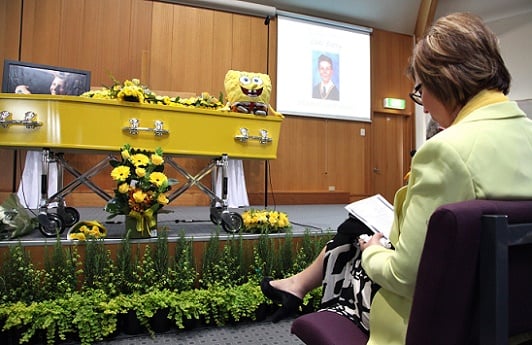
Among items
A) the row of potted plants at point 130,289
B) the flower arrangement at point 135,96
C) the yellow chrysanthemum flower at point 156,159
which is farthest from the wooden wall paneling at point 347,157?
the yellow chrysanthemum flower at point 156,159

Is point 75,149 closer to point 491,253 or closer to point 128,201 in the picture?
point 128,201

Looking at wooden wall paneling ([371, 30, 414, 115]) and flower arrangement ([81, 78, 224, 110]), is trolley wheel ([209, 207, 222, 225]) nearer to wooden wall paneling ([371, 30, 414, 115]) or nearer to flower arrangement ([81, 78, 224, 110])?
flower arrangement ([81, 78, 224, 110])

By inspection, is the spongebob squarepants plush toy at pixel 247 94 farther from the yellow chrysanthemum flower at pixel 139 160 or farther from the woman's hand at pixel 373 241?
the woman's hand at pixel 373 241

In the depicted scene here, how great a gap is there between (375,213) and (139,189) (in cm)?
133

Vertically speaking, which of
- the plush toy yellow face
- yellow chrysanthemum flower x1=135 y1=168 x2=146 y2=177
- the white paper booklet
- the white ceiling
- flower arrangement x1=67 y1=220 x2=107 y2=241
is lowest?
flower arrangement x1=67 y1=220 x2=107 y2=241

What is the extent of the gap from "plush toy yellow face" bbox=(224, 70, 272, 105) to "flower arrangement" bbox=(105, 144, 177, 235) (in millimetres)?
885

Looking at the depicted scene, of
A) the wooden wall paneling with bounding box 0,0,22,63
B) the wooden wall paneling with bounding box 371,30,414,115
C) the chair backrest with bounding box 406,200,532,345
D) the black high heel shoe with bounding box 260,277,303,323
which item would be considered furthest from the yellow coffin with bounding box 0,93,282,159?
the wooden wall paneling with bounding box 371,30,414,115

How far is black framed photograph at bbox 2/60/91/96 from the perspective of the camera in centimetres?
Answer: 374

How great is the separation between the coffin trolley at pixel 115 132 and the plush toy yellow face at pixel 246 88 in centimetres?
19

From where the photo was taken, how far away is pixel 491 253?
23.4 inches

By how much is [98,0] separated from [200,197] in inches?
114

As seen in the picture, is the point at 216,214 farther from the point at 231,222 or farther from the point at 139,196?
the point at 139,196

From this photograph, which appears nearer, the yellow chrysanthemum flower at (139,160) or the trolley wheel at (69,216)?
the yellow chrysanthemum flower at (139,160)

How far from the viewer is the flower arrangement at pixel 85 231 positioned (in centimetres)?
191
